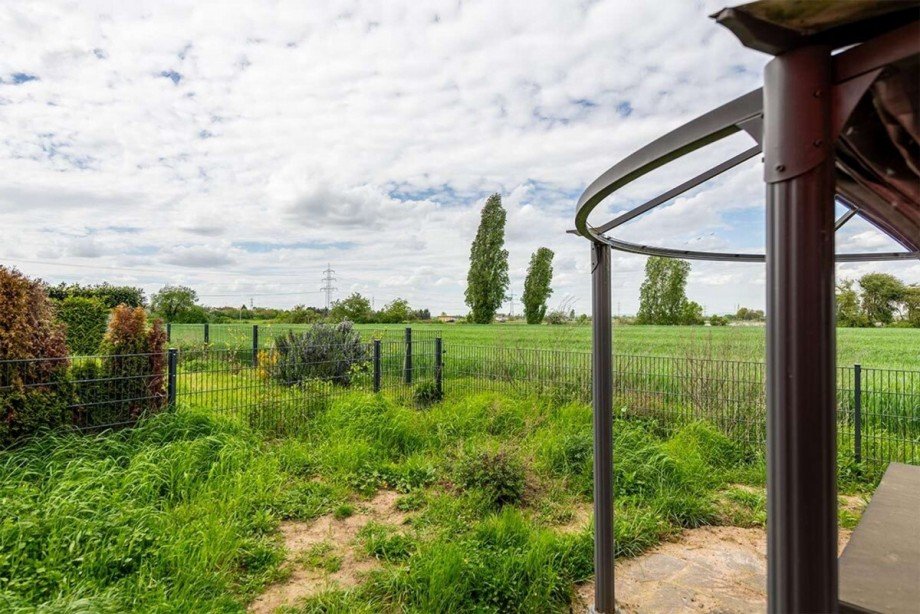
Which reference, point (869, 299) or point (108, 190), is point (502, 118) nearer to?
point (108, 190)

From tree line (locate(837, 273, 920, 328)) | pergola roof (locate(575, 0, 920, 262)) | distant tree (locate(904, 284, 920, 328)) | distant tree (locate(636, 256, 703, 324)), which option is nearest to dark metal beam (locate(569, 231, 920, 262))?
pergola roof (locate(575, 0, 920, 262))

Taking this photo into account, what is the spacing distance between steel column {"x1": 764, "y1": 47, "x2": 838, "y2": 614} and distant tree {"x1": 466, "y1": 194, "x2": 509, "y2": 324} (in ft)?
99.3

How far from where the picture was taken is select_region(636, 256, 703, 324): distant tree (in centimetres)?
1531

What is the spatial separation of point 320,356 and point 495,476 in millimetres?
4184

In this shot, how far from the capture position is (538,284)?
111ft

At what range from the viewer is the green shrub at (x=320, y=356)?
6.16 meters

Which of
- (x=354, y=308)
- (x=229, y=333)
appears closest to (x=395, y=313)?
(x=354, y=308)

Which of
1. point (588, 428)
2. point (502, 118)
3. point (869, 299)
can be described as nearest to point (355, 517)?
point (588, 428)

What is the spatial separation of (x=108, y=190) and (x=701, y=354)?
9.54 metres

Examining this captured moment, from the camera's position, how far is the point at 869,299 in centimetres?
813

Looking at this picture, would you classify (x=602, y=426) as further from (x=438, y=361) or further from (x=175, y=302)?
Result: (x=175, y=302)

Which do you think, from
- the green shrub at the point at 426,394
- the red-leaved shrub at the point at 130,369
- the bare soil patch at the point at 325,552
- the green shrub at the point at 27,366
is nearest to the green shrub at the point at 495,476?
the bare soil patch at the point at 325,552

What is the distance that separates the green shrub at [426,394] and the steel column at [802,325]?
6.06 meters

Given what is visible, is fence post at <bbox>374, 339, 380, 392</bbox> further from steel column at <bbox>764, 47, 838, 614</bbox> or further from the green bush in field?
the green bush in field
